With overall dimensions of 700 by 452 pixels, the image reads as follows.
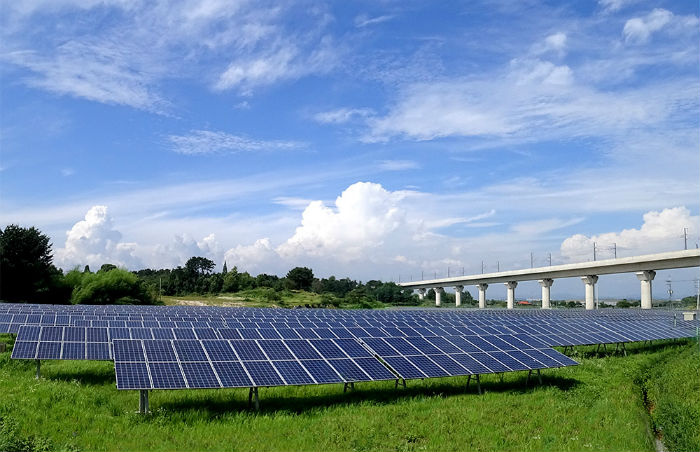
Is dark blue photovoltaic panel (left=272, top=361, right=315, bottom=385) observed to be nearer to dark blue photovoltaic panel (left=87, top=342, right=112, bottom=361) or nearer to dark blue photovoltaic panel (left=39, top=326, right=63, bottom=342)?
dark blue photovoltaic panel (left=87, top=342, right=112, bottom=361)

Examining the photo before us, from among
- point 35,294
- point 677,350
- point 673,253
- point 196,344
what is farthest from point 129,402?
point 673,253

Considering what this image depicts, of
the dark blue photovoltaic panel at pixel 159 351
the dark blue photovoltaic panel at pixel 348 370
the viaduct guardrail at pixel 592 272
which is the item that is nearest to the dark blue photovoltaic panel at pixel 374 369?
the dark blue photovoltaic panel at pixel 348 370

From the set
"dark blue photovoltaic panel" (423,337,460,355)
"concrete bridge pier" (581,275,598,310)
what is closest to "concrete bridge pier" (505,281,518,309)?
"concrete bridge pier" (581,275,598,310)

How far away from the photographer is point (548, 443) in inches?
584

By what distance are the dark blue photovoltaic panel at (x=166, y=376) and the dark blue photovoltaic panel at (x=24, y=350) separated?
7262 mm

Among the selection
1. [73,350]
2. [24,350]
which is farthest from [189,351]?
[24,350]

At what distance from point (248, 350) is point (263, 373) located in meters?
2.20

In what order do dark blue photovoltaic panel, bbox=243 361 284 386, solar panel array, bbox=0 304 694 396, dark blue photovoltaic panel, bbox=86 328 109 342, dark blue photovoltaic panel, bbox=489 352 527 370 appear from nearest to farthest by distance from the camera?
dark blue photovoltaic panel, bbox=243 361 284 386 < solar panel array, bbox=0 304 694 396 < dark blue photovoltaic panel, bbox=489 352 527 370 < dark blue photovoltaic panel, bbox=86 328 109 342

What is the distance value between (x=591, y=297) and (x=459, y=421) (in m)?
84.0

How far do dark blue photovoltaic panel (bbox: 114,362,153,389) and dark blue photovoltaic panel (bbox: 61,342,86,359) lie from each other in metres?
6.36

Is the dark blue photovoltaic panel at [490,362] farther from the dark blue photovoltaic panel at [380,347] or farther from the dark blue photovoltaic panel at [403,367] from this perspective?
the dark blue photovoltaic panel at [380,347]

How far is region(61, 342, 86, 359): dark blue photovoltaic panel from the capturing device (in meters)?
21.2

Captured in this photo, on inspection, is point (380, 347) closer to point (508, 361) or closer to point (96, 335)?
point (508, 361)

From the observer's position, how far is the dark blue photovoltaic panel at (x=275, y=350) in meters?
19.0
